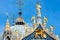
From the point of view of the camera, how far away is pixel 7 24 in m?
25.1

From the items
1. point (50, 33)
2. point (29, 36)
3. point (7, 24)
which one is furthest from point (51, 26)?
point (7, 24)

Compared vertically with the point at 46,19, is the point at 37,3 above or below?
above

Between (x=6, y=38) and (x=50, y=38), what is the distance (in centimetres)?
429

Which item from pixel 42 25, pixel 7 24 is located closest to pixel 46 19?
pixel 42 25

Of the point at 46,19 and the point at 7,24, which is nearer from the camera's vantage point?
the point at 46,19

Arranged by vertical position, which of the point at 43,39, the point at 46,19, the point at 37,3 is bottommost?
the point at 43,39

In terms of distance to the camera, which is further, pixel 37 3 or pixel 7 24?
pixel 7 24

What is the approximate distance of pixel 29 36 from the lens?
22.9 m

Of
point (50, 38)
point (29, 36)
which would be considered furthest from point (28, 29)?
point (50, 38)

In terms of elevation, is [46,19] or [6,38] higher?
[46,19]

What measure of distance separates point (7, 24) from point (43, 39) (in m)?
4.16

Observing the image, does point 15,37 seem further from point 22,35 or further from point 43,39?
point 43,39

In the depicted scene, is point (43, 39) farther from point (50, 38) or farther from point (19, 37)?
point (19, 37)

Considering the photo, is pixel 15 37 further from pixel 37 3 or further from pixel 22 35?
pixel 37 3
